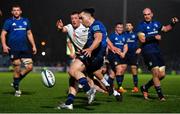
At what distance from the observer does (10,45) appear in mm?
13430

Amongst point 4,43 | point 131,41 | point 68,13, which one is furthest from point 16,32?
point 68,13

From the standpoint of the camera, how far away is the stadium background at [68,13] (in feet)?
159

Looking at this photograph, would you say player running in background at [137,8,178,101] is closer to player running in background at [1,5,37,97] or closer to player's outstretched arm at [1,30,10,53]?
player running in background at [1,5,37,97]

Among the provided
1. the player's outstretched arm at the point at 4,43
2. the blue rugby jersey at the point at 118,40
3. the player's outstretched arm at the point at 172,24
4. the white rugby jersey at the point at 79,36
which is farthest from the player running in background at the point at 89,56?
the blue rugby jersey at the point at 118,40

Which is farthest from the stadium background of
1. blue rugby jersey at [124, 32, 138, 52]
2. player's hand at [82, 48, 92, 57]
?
player's hand at [82, 48, 92, 57]

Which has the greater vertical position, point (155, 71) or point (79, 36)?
point (79, 36)

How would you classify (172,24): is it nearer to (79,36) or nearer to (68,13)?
(79,36)

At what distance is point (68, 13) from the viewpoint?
1927 inches

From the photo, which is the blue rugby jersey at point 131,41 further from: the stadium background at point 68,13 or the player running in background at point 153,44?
the stadium background at point 68,13

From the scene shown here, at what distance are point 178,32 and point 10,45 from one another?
125 ft

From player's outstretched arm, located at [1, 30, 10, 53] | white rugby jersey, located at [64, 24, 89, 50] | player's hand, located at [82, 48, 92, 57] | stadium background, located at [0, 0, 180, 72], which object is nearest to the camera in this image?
player's hand, located at [82, 48, 92, 57]

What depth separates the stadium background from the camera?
48.4 meters

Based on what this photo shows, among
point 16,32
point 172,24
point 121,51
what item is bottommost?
point 121,51

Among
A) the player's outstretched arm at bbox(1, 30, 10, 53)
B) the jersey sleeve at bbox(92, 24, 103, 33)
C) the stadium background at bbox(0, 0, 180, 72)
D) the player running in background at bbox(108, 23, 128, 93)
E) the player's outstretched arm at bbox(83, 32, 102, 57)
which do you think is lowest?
the stadium background at bbox(0, 0, 180, 72)
